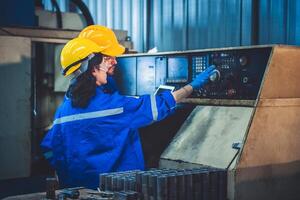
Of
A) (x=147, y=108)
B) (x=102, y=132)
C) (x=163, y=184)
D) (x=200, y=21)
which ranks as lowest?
(x=163, y=184)

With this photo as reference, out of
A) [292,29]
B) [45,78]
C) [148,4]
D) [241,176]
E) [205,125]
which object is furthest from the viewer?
[148,4]

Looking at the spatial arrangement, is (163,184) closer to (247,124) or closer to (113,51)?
(247,124)

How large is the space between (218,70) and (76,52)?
810 mm

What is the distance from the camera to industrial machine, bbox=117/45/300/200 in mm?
2396

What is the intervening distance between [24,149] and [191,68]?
1.98m

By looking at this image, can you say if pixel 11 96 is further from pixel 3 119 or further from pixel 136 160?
pixel 136 160

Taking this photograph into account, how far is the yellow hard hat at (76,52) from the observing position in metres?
2.59

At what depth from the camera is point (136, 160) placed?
2596 mm

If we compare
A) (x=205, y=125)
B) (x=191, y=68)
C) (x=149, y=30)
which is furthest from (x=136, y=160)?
(x=149, y=30)

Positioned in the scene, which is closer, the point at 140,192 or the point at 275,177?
the point at 140,192

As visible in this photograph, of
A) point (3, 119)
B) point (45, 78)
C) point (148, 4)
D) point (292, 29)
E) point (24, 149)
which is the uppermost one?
point (148, 4)

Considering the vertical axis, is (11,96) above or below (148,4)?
below

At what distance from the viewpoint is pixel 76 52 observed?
8.49 feet

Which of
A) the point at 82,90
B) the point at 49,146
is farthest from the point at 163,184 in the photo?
the point at 49,146
